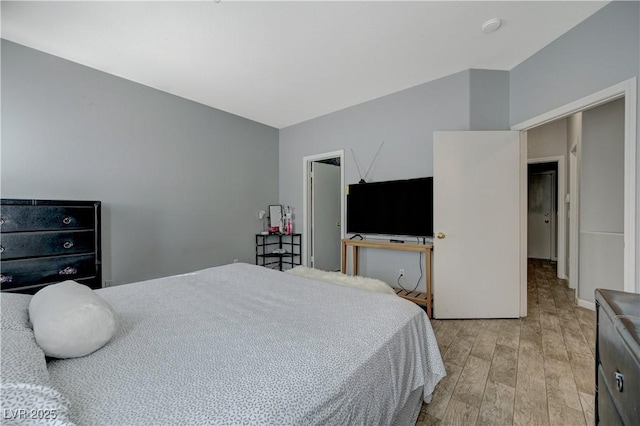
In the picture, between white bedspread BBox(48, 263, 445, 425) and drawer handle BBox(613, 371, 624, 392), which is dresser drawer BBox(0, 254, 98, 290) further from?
drawer handle BBox(613, 371, 624, 392)

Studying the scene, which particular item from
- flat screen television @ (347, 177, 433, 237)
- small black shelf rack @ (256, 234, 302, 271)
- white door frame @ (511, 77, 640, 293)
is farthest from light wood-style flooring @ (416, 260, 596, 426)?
small black shelf rack @ (256, 234, 302, 271)

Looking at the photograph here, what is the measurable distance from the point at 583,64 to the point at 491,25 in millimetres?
758

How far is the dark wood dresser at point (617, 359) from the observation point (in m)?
→ 0.65

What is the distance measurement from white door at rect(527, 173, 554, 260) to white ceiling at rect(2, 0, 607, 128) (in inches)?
173

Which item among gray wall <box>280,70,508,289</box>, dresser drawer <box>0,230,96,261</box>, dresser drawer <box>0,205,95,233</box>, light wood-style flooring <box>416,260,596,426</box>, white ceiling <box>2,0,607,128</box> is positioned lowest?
light wood-style flooring <box>416,260,596,426</box>

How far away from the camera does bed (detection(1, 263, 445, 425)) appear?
24.8 inches

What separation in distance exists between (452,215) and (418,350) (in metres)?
1.91

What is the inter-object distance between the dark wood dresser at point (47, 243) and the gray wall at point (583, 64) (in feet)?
13.2

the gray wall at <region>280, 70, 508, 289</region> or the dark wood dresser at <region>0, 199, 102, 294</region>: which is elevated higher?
the gray wall at <region>280, 70, 508, 289</region>

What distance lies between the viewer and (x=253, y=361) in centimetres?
82

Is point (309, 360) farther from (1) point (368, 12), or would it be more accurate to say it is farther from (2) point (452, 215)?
(2) point (452, 215)

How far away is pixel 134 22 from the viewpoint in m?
2.03

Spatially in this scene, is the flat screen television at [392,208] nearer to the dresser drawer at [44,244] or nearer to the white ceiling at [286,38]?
the white ceiling at [286,38]

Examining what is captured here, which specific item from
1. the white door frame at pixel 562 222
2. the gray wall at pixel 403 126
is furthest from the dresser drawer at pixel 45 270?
the white door frame at pixel 562 222
